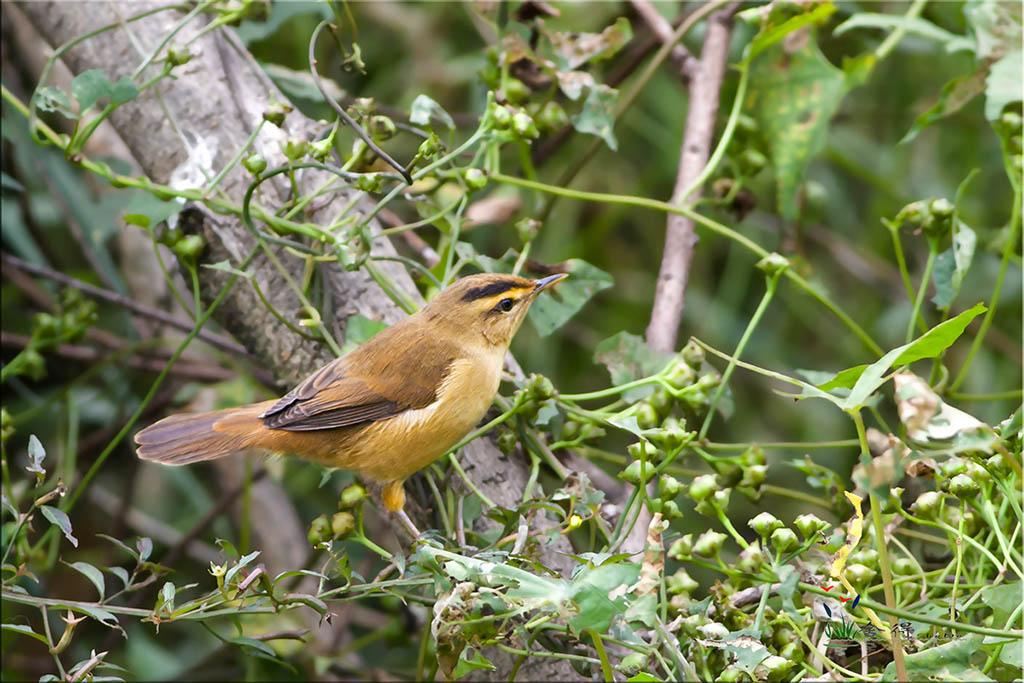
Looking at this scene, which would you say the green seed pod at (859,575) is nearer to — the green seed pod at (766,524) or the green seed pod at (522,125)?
the green seed pod at (766,524)

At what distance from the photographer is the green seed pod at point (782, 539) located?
150cm

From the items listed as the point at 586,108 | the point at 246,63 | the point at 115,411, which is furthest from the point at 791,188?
the point at 115,411

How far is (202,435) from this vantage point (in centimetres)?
240

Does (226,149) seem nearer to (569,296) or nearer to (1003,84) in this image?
(569,296)

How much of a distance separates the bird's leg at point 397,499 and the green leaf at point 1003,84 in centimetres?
155

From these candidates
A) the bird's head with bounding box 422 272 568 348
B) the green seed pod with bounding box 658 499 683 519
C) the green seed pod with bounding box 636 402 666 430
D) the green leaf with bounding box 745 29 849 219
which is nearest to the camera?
the green seed pod with bounding box 658 499 683 519

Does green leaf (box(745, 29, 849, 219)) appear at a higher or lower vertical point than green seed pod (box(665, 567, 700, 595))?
higher

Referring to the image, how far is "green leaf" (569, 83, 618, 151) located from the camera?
2393 mm

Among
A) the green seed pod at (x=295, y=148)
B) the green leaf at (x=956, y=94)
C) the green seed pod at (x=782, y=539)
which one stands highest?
the green seed pod at (x=295, y=148)

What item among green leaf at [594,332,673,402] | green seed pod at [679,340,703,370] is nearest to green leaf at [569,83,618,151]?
green leaf at [594,332,673,402]

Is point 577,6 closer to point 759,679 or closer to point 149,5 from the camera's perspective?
point 149,5

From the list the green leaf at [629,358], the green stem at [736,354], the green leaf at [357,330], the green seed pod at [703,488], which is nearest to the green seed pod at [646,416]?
the green stem at [736,354]

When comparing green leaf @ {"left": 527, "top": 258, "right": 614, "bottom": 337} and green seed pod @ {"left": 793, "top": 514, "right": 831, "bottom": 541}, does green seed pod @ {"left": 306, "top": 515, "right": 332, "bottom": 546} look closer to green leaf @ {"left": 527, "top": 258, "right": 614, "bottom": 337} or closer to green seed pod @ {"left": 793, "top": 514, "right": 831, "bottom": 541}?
green leaf @ {"left": 527, "top": 258, "right": 614, "bottom": 337}

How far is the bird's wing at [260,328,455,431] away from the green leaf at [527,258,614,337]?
244mm
